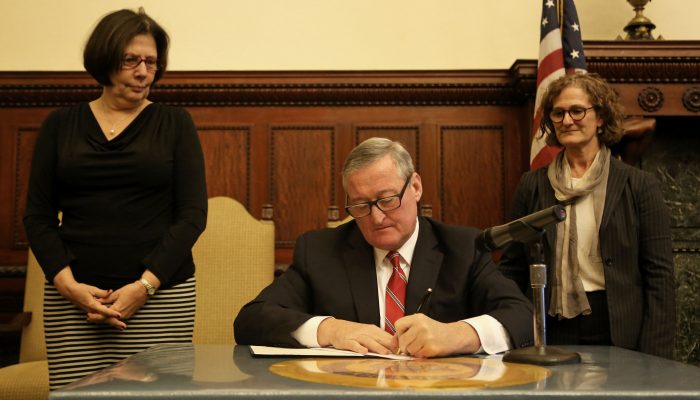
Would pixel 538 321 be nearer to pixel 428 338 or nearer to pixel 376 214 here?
pixel 428 338

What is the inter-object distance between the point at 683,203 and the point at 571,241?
2105 mm

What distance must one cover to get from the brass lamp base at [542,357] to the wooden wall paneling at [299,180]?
3.18m

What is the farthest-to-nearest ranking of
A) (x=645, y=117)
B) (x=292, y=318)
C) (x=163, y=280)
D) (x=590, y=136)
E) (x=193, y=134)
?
(x=645, y=117) < (x=590, y=136) < (x=193, y=134) < (x=163, y=280) < (x=292, y=318)

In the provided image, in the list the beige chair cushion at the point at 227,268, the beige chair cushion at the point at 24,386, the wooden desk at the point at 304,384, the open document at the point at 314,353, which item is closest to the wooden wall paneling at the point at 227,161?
the beige chair cushion at the point at 227,268

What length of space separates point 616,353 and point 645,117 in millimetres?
2989

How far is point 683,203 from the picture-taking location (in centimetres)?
479

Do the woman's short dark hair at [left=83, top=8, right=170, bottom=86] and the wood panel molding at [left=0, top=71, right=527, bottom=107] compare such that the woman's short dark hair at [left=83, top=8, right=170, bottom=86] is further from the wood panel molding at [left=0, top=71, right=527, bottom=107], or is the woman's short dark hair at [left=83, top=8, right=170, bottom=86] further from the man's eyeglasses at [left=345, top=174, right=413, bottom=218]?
the wood panel molding at [left=0, top=71, right=527, bottom=107]

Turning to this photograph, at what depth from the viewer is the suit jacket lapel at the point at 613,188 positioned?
3.01m

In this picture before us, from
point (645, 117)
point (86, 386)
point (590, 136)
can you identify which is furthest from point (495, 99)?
point (86, 386)

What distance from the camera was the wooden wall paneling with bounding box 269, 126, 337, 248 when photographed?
15.8 feet

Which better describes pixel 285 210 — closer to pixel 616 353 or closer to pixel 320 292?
pixel 320 292

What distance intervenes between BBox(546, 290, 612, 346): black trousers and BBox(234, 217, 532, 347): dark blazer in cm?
80

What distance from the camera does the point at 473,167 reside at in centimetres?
484

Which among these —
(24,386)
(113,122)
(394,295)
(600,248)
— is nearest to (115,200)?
(113,122)
